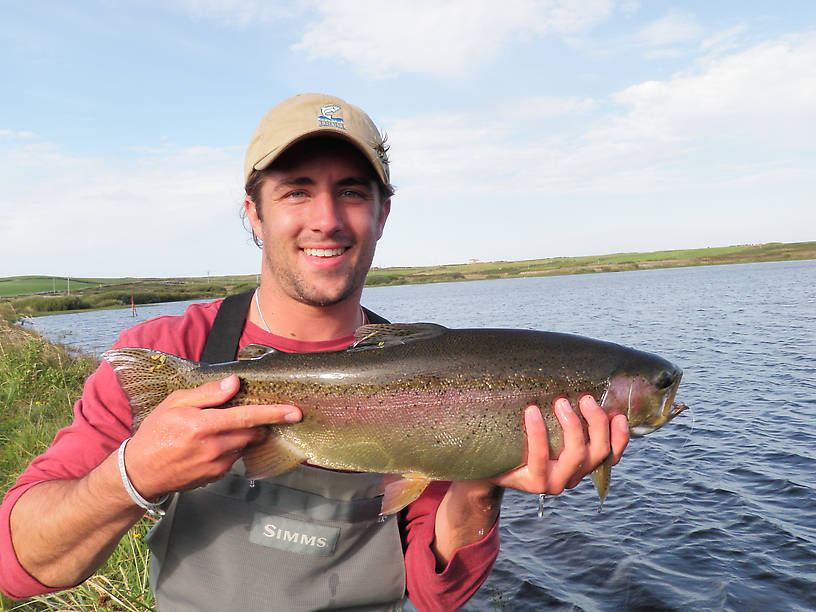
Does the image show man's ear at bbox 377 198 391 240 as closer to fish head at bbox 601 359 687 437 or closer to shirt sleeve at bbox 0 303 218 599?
shirt sleeve at bbox 0 303 218 599

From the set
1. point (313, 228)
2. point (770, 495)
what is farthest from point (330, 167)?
point (770, 495)

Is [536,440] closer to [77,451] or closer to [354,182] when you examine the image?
[354,182]

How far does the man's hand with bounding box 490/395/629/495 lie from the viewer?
274 cm

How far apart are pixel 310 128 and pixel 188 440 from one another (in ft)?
5.87

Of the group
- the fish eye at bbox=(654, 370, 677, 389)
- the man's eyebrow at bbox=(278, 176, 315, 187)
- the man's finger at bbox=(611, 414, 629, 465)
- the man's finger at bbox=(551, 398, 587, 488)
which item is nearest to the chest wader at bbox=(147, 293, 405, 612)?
the man's eyebrow at bbox=(278, 176, 315, 187)

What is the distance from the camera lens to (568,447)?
2746mm

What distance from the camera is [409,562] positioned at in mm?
3348

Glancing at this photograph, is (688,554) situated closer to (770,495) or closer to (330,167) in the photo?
(770,495)

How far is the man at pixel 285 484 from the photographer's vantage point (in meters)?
2.42

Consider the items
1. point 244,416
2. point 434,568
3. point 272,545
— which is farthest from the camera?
point 434,568

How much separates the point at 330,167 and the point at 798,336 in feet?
79.0

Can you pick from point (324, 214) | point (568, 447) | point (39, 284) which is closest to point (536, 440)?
point (568, 447)

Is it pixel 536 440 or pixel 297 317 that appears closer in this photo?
pixel 536 440

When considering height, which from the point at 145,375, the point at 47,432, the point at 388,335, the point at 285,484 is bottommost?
the point at 47,432
